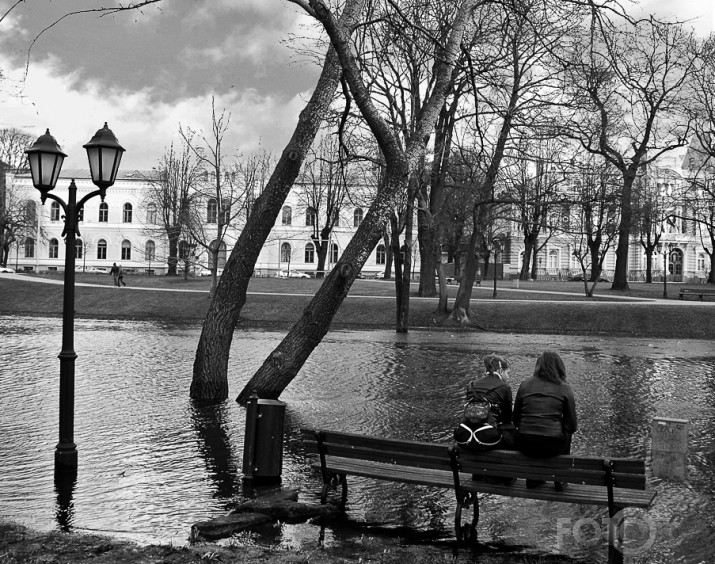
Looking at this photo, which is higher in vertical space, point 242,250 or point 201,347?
point 242,250

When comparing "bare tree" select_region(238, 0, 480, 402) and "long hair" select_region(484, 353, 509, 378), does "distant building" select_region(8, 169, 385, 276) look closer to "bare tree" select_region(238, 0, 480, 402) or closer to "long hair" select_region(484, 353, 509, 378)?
"bare tree" select_region(238, 0, 480, 402)

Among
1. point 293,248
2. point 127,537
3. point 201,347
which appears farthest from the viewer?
point 293,248

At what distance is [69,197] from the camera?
8.29 meters

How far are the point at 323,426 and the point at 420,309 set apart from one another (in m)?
23.7

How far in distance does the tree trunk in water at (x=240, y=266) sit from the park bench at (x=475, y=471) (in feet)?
19.4

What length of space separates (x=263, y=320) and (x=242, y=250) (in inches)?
861

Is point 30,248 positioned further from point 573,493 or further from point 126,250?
point 573,493

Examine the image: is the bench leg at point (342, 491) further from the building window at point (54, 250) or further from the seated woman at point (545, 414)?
the building window at point (54, 250)

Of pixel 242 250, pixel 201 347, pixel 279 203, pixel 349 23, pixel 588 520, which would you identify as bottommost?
pixel 588 520

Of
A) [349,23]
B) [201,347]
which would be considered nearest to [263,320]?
[201,347]

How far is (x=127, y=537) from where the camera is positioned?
609cm

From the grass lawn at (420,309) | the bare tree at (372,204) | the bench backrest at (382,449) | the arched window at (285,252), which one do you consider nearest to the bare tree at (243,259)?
the bare tree at (372,204)

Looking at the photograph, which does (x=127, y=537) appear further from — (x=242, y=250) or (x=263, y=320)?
(x=263, y=320)

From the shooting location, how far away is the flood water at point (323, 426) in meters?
6.45
